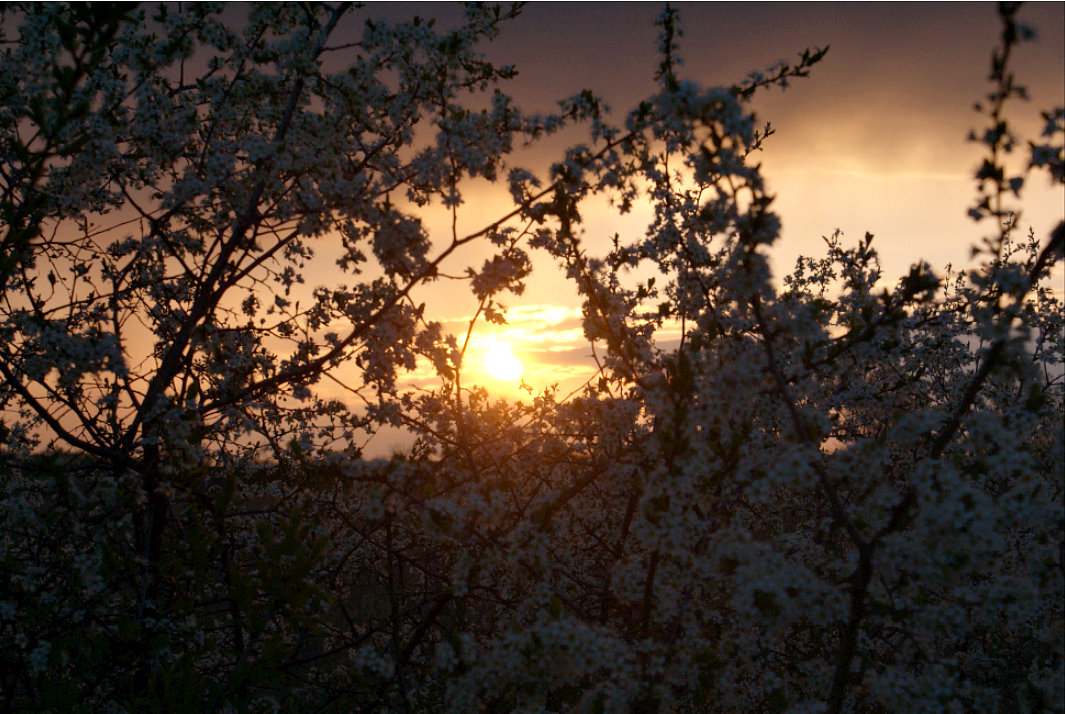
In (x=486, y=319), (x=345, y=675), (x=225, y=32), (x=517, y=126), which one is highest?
(x=225, y=32)

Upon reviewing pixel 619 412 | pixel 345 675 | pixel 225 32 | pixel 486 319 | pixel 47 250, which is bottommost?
pixel 345 675

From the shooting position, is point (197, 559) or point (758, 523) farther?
point (758, 523)

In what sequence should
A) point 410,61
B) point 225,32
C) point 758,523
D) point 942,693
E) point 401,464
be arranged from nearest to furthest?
point 942,693 < point 401,464 < point 410,61 < point 225,32 < point 758,523

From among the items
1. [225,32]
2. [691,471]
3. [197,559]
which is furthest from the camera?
[225,32]

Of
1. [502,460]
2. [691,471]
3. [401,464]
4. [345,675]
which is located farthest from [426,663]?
[691,471]

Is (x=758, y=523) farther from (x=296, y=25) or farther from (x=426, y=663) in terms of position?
(x=296, y=25)

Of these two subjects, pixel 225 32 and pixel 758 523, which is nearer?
pixel 225 32

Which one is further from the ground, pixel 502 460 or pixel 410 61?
pixel 410 61

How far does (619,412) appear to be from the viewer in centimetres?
488

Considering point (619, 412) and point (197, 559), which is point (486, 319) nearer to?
point (619, 412)

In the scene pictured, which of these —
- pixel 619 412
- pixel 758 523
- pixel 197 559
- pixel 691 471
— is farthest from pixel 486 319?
pixel 758 523

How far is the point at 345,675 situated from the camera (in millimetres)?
7156

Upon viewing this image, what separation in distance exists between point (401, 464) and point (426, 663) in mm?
2995

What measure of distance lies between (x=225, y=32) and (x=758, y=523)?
23.3 ft
